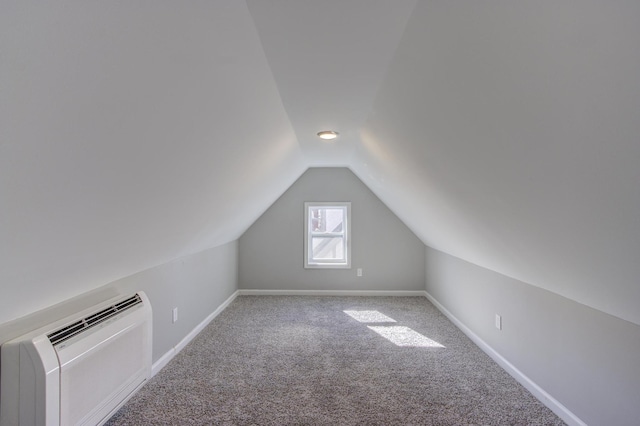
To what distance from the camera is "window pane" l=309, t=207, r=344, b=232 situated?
17.5ft

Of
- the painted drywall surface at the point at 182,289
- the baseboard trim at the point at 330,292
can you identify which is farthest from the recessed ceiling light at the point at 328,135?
the baseboard trim at the point at 330,292

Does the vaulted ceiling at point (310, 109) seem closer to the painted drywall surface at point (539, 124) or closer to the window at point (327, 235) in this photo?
the painted drywall surface at point (539, 124)

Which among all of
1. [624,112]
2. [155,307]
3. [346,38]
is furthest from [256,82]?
[155,307]

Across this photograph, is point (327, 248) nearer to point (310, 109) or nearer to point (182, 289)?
point (182, 289)

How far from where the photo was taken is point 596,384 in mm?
1779

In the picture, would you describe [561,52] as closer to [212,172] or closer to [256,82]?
[256,82]

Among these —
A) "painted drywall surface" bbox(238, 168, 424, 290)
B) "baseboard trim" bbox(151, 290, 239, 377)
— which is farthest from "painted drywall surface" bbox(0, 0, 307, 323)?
"painted drywall surface" bbox(238, 168, 424, 290)

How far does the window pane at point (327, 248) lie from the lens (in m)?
5.38

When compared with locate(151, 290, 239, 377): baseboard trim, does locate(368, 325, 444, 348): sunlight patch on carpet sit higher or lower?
lower

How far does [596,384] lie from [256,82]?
2.45 m

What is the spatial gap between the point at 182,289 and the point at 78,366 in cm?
159

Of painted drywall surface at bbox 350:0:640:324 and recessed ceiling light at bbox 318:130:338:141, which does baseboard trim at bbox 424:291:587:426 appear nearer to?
painted drywall surface at bbox 350:0:640:324

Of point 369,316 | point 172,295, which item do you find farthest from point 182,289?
point 369,316

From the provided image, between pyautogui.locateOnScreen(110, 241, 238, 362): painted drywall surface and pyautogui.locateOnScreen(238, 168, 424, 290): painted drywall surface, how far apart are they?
0.68 m
